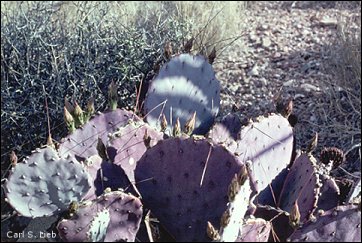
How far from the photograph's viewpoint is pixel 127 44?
11.9 ft

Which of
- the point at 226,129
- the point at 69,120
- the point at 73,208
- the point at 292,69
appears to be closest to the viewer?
the point at 73,208

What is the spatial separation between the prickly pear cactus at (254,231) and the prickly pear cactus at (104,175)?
53 cm

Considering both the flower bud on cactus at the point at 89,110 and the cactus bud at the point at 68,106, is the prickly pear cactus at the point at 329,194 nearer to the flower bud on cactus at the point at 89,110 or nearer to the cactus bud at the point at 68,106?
the flower bud on cactus at the point at 89,110

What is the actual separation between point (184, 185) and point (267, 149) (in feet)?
1.50

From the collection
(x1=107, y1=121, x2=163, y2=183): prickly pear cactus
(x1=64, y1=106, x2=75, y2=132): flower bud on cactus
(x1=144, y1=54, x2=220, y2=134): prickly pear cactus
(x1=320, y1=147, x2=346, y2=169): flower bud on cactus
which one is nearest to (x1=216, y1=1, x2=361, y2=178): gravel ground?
(x1=144, y1=54, x2=220, y2=134): prickly pear cactus

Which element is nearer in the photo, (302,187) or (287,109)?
(302,187)

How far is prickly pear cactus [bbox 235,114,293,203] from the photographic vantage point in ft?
7.57

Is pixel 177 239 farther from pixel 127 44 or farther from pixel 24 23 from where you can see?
pixel 24 23

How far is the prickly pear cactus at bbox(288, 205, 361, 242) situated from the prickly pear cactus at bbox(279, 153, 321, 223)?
272 millimetres

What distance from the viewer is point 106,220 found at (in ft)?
5.92

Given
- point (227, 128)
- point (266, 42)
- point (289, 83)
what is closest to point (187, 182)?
point (227, 128)

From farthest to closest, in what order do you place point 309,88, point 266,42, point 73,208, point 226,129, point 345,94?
point 266,42, point 309,88, point 345,94, point 226,129, point 73,208

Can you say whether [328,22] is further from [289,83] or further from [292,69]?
[289,83]

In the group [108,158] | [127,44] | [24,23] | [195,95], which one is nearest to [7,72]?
[24,23]
